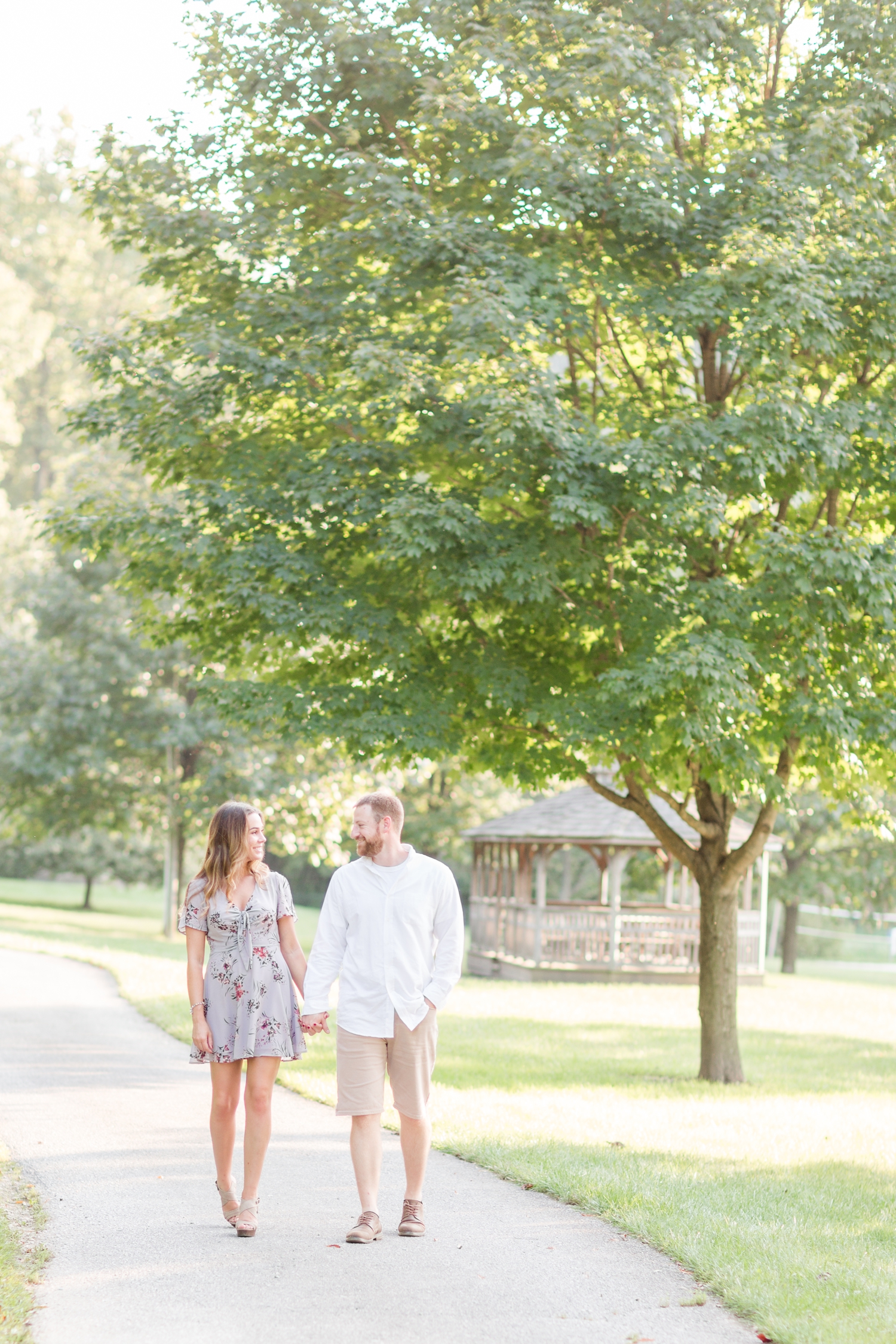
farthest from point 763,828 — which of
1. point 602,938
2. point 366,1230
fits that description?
point 602,938

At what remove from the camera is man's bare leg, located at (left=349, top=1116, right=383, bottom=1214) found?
18.6 feet

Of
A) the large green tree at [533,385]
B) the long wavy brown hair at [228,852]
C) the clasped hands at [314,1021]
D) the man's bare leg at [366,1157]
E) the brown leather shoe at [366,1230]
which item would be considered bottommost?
the brown leather shoe at [366,1230]

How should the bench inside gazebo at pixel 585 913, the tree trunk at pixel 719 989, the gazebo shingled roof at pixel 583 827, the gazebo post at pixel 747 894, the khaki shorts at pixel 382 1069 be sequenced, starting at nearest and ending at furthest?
the khaki shorts at pixel 382 1069 < the tree trunk at pixel 719 989 < the bench inside gazebo at pixel 585 913 < the gazebo shingled roof at pixel 583 827 < the gazebo post at pixel 747 894

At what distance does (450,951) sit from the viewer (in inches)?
226

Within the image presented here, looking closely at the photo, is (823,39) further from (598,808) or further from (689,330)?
(598,808)

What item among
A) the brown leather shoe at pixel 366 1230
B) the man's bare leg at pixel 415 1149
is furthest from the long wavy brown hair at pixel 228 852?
the brown leather shoe at pixel 366 1230

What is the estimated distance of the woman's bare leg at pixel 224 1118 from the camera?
5.81 meters

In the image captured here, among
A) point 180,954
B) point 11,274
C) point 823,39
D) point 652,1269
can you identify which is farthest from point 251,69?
point 11,274

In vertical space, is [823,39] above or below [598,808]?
above

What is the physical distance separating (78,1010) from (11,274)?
39399mm

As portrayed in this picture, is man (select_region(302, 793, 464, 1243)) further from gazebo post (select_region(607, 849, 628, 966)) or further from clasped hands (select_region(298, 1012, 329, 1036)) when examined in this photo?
gazebo post (select_region(607, 849, 628, 966))

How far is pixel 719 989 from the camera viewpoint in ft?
42.9

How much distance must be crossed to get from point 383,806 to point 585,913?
22.8 m

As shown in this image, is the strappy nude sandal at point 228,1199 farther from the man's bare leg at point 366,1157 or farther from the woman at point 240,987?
the man's bare leg at point 366,1157
